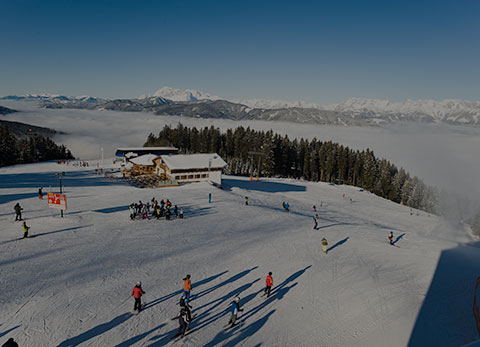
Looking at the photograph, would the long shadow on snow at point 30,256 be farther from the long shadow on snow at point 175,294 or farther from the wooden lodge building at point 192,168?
the wooden lodge building at point 192,168

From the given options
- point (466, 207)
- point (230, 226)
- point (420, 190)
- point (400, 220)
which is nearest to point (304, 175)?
point (420, 190)

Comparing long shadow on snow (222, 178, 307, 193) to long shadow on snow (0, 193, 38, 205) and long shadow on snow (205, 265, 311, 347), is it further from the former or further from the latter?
long shadow on snow (205, 265, 311, 347)

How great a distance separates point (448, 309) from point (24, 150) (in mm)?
94975

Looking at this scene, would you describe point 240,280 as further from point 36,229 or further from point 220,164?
point 220,164

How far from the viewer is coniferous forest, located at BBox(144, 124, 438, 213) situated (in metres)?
76.5

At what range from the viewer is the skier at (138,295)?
11086 millimetres

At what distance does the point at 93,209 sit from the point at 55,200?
4124mm

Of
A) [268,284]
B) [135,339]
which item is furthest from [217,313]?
[135,339]

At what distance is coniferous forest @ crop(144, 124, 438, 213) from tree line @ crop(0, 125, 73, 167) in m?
48.0

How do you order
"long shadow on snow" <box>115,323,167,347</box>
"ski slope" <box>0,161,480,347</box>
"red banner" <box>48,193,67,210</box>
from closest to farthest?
"long shadow on snow" <box>115,323,167,347</box> < "ski slope" <box>0,161,480,347</box> < "red banner" <box>48,193,67,210</box>

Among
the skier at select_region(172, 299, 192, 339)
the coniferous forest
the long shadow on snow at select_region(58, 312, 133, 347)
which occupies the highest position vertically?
the skier at select_region(172, 299, 192, 339)

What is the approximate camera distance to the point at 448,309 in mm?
13414

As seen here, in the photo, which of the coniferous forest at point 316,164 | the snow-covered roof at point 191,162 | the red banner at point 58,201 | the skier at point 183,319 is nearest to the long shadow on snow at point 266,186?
the snow-covered roof at point 191,162

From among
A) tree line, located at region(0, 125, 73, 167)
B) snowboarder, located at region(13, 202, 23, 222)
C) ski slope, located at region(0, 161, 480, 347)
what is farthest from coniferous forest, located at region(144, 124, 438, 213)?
snowboarder, located at region(13, 202, 23, 222)
